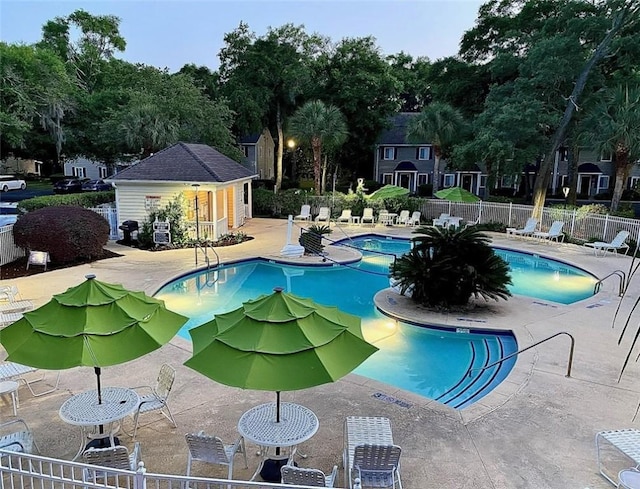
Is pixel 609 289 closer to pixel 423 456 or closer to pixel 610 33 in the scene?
pixel 423 456

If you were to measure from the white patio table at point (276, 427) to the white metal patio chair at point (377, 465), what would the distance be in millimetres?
668

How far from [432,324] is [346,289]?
4000mm

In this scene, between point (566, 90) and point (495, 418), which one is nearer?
point (495, 418)

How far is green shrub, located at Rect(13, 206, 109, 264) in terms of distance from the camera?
46.2 ft

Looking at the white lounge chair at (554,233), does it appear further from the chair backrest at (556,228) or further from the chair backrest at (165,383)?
the chair backrest at (165,383)

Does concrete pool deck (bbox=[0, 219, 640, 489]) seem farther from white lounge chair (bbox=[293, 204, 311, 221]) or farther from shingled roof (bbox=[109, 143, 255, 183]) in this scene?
white lounge chair (bbox=[293, 204, 311, 221])

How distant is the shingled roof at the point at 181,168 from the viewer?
61.5 feet

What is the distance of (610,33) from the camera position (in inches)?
782

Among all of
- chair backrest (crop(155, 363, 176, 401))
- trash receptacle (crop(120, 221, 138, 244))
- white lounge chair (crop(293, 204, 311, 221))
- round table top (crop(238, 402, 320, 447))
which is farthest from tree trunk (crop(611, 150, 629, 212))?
chair backrest (crop(155, 363, 176, 401))

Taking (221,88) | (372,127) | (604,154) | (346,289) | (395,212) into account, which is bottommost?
(346,289)

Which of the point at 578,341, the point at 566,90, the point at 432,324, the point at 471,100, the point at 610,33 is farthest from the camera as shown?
the point at 471,100

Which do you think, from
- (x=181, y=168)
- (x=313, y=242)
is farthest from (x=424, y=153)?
(x=313, y=242)

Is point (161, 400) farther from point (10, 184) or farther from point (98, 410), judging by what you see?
point (10, 184)

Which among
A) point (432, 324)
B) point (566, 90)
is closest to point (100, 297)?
point (432, 324)
